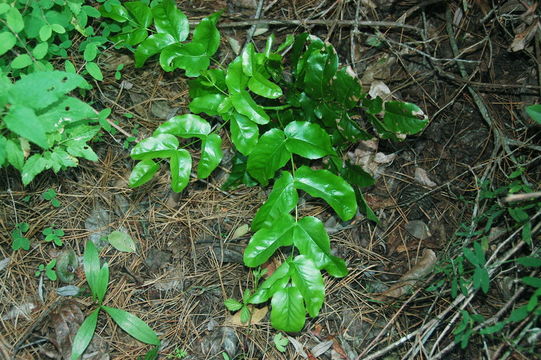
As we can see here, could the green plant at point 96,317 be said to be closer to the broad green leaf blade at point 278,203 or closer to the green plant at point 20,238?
the green plant at point 20,238

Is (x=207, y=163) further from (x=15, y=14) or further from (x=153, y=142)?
(x=15, y=14)

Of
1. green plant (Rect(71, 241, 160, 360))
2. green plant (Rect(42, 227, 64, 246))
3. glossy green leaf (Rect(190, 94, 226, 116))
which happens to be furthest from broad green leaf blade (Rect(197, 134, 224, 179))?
green plant (Rect(42, 227, 64, 246))

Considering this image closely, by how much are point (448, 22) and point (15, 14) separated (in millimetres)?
2124

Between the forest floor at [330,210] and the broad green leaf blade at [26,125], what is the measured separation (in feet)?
2.32

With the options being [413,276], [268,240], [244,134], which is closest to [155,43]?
[244,134]

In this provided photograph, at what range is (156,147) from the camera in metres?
1.97

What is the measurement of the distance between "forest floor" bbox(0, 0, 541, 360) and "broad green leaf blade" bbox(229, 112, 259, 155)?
430 millimetres

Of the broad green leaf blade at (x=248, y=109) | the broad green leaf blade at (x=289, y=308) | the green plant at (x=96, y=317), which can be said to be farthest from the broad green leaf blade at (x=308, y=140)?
the green plant at (x=96, y=317)

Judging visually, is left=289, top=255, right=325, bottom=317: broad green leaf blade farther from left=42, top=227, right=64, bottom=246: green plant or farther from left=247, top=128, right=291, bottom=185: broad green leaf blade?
left=42, top=227, right=64, bottom=246: green plant

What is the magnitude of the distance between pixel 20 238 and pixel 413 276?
1.93 m

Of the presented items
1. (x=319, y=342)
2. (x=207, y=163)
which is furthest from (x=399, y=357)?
(x=207, y=163)

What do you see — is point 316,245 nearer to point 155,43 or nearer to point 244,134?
point 244,134

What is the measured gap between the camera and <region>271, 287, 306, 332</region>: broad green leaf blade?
1.93m

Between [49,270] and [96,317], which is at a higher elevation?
[49,270]
